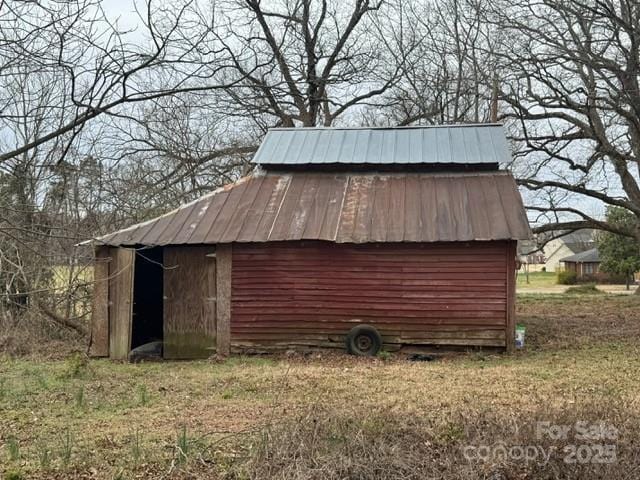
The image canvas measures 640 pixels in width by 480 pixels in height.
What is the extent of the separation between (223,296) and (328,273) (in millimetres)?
1995

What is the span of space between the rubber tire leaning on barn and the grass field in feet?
1.23

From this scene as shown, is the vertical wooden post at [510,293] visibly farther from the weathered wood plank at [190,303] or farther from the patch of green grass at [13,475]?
the patch of green grass at [13,475]

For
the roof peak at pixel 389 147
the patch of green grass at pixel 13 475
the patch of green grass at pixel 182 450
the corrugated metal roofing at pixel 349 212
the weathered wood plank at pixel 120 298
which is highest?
the roof peak at pixel 389 147

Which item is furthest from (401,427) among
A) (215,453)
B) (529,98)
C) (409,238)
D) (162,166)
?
(162,166)

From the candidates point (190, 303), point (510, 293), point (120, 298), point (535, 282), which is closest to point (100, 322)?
point (120, 298)

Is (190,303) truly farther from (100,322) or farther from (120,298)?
(100,322)

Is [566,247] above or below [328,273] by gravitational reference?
above

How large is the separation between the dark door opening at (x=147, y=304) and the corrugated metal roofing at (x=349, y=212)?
2.74 m

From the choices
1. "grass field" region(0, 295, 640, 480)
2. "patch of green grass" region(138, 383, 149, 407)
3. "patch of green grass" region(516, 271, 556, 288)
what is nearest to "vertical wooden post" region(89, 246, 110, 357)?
"grass field" region(0, 295, 640, 480)

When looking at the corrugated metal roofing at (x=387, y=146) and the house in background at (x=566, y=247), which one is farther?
the house in background at (x=566, y=247)

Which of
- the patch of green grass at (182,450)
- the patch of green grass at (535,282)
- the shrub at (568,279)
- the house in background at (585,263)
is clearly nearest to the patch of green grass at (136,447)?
the patch of green grass at (182,450)

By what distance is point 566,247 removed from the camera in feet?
250

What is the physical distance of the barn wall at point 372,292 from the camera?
38.9ft

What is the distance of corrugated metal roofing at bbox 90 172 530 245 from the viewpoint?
11.9 m
